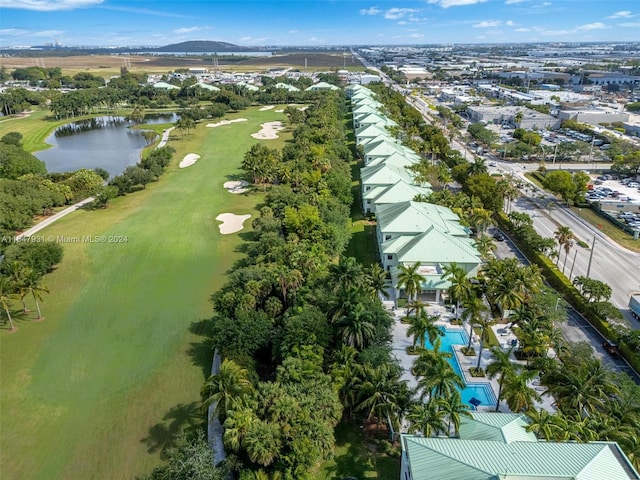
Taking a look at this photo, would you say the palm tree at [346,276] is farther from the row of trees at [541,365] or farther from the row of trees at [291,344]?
the row of trees at [541,365]

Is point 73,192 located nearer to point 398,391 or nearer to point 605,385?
point 398,391

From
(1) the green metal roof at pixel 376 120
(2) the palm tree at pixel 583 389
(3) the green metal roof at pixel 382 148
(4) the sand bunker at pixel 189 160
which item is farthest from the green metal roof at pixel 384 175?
(2) the palm tree at pixel 583 389

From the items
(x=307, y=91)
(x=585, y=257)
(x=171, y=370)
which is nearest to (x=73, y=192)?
(x=171, y=370)

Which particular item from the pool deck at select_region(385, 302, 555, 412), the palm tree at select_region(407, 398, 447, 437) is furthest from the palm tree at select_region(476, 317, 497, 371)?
the palm tree at select_region(407, 398, 447, 437)

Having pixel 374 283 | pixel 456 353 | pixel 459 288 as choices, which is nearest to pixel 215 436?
pixel 374 283

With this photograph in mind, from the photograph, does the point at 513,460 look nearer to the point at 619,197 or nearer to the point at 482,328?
the point at 482,328

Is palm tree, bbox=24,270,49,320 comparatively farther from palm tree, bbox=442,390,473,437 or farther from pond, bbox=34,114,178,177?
pond, bbox=34,114,178,177

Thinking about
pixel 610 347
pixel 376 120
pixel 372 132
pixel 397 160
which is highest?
pixel 376 120
